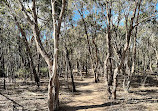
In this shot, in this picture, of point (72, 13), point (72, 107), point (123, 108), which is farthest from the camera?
point (72, 13)

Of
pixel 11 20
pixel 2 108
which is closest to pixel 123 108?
pixel 2 108

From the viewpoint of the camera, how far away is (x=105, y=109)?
664 centimetres

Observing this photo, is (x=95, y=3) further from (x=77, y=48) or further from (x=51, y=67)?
(x=77, y=48)

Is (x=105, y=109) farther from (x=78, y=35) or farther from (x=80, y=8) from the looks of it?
(x=78, y=35)

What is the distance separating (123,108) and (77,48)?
58.3 feet

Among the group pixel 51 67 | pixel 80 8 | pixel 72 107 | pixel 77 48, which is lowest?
pixel 72 107

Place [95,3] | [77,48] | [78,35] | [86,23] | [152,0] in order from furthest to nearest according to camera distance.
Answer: [77,48] < [78,35] < [86,23] < [152,0] < [95,3]

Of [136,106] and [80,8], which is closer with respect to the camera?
[136,106]

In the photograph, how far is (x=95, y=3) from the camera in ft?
35.6

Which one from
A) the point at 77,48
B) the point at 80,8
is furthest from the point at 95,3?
the point at 77,48

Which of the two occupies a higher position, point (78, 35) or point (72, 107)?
point (78, 35)

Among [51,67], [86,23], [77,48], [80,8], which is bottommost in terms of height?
[51,67]

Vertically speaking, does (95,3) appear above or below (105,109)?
above

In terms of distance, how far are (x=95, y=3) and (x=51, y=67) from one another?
7.52 metres
